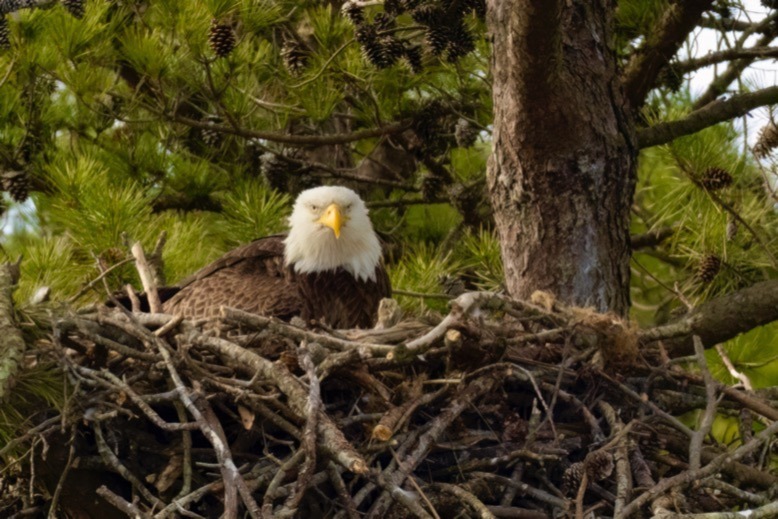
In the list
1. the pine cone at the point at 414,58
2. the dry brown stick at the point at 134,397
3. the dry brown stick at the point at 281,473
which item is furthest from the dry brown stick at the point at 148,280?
the pine cone at the point at 414,58

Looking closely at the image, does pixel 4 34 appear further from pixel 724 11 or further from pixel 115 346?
pixel 724 11

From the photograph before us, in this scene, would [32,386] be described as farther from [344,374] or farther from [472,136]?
[472,136]

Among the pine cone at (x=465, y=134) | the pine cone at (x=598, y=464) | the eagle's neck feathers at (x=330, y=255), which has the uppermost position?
the pine cone at (x=465, y=134)

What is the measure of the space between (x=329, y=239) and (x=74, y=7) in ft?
4.16

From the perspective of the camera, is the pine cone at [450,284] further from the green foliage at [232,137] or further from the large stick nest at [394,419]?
the large stick nest at [394,419]

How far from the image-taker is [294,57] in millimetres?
5148

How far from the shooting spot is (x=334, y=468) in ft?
11.0

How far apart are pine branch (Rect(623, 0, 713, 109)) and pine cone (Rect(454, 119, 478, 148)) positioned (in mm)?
600

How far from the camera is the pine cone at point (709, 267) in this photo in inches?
193

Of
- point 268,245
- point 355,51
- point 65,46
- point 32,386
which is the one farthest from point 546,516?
point 65,46

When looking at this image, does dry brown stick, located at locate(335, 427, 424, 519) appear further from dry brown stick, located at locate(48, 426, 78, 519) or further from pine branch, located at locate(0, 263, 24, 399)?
pine branch, located at locate(0, 263, 24, 399)

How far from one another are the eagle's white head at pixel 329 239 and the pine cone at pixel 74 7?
1062 millimetres

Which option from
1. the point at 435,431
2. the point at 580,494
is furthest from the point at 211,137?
the point at 580,494

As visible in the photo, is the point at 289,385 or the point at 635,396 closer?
the point at 289,385
